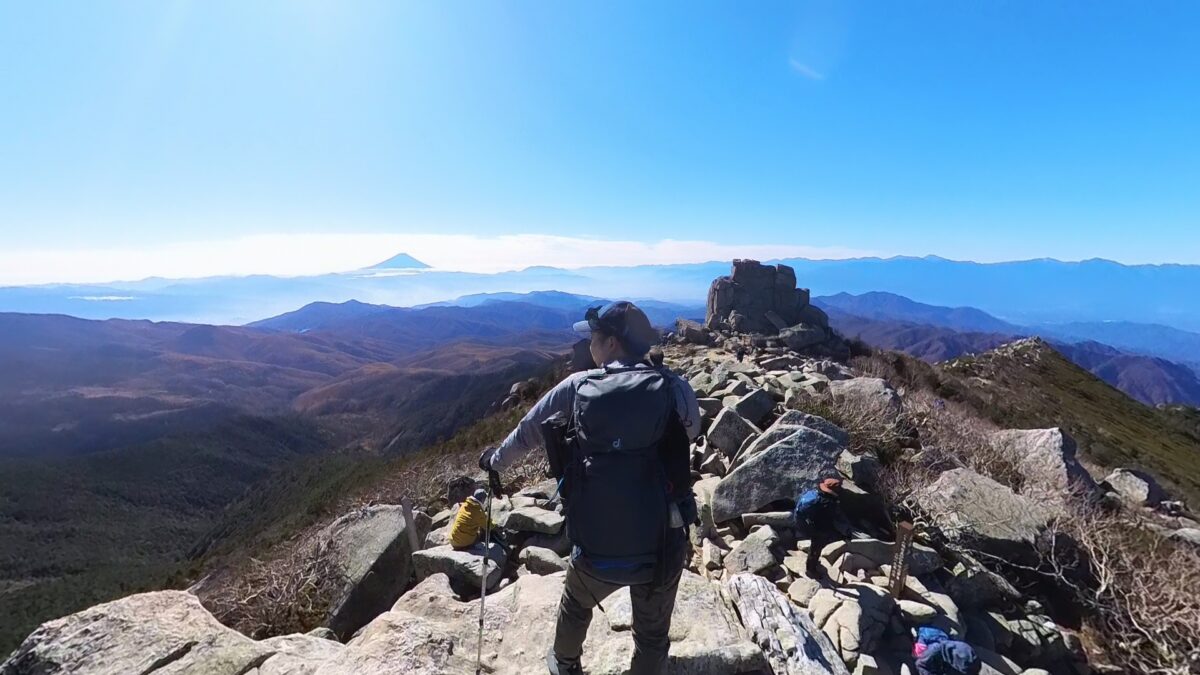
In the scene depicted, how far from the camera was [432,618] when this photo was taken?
5.19 m

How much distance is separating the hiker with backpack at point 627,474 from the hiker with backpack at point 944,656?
2.65m

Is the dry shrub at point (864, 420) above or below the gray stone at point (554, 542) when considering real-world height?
above

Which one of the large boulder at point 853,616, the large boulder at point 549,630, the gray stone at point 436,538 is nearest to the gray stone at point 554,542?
the large boulder at point 549,630

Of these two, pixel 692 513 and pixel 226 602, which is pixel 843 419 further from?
pixel 226 602

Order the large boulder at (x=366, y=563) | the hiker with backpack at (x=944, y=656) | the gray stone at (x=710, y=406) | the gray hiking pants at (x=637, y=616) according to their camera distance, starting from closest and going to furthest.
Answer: the gray hiking pants at (x=637, y=616) < the hiker with backpack at (x=944, y=656) < the large boulder at (x=366, y=563) < the gray stone at (x=710, y=406)

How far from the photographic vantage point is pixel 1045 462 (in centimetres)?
1014

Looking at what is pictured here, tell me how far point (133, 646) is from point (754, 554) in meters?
5.97

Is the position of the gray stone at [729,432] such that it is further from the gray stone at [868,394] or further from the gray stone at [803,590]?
the gray stone at [803,590]

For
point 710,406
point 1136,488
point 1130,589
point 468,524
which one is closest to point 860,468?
point 1130,589

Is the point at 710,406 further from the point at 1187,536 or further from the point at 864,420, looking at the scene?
the point at 1187,536

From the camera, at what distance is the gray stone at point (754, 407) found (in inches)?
401

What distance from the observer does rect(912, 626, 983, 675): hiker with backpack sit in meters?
4.47

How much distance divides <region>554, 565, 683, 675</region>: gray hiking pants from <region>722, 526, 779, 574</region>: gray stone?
242 centimetres

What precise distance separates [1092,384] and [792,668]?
57633 millimetres
